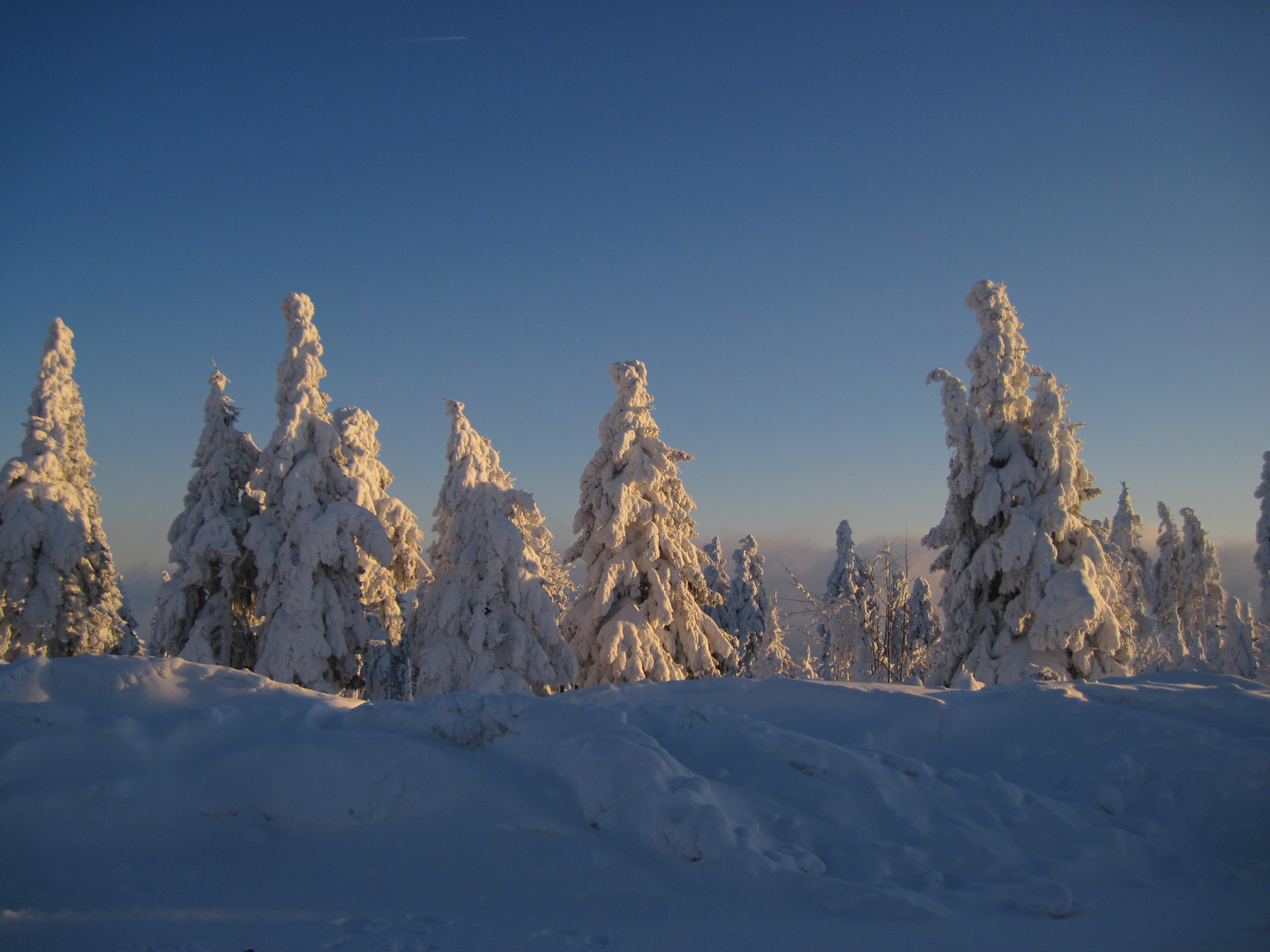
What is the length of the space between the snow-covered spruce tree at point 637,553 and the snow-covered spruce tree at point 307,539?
570 centimetres

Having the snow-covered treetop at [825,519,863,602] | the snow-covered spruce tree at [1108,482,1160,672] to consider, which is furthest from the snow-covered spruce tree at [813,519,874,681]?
the snow-covered spruce tree at [1108,482,1160,672]

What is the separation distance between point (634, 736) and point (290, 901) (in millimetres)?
2910

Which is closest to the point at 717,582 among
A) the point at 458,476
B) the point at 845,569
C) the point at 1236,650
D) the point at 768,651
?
the point at 768,651

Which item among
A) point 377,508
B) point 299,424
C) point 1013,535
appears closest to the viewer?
point 1013,535

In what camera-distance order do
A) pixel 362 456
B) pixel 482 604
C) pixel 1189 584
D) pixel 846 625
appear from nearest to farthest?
pixel 482 604
pixel 362 456
pixel 846 625
pixel 1189 584

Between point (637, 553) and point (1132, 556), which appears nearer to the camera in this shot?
point (637, 553)

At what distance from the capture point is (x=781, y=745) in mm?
6598

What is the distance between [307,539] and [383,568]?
508 cm

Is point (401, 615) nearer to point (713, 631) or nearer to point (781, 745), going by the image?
point (713, 631)

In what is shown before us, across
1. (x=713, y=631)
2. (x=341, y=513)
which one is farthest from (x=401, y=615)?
(x=713, y=631)

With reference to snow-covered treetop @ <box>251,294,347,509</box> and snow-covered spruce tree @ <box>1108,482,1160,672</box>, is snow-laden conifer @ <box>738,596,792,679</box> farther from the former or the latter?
snow-covered treetop @ <box>251,294,347,509</box>

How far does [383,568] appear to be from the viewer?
78.6 ft

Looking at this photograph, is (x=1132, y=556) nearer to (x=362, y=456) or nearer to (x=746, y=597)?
(x=746, y=597)

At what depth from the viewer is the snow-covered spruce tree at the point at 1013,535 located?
17875mm
